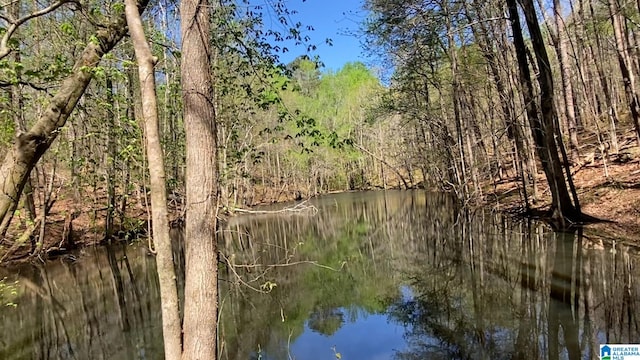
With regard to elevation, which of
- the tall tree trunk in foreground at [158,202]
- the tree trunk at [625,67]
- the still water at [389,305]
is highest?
the tree trunk at [625,67]

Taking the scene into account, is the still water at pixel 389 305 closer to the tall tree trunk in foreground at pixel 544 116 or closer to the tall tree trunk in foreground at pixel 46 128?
the tall tree trunk in foreground at pixel 544 116

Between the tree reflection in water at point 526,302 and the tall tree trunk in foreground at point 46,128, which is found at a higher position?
the tall tree trunk in foreground at point 46,128

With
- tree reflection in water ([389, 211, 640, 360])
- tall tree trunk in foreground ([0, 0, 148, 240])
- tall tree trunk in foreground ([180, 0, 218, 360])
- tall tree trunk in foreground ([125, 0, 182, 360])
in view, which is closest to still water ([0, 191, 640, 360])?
tree reflection in water ([389, 211, 640, 360])

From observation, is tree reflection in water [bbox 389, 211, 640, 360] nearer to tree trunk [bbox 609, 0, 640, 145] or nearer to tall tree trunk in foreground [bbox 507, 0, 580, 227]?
tall tree trunk in foreground [bbox 507, 0, 580, 227]

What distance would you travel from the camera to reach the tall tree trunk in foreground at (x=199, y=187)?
2977 millimetres

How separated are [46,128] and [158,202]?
1575 mm

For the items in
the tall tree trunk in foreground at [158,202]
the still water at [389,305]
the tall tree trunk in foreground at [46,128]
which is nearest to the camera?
the tall tree trunk in foreground at [158,202]

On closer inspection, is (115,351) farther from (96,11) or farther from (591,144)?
(591,144)

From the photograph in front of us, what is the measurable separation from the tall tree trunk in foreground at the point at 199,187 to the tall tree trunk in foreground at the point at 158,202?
0.11m

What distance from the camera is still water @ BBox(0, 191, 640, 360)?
17.7 feet

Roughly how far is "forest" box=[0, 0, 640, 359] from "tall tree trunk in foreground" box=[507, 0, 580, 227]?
4cm

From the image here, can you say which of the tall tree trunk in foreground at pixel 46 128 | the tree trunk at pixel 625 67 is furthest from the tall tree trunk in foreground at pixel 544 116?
the tall tree trunk in foreground at pixel 46 128

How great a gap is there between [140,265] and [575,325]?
12.8 m

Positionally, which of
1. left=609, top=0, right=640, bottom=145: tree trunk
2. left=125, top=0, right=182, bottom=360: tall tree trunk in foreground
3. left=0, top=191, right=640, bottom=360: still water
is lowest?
left=0, top=191, right=640, bottom=360: still water
